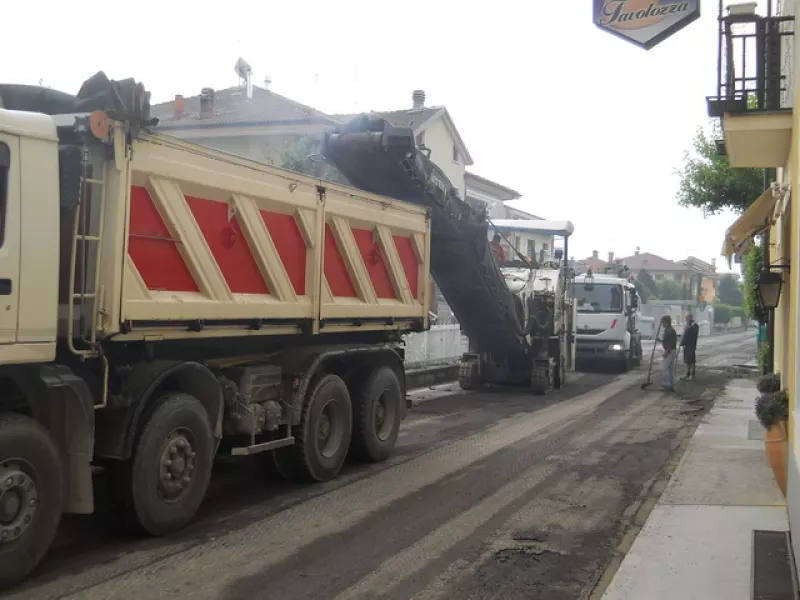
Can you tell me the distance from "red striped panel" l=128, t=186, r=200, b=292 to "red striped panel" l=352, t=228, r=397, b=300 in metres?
2.78

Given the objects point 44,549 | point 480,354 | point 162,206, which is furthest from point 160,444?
point 480,354

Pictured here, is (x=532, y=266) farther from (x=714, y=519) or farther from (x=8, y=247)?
(x=8, y=247)

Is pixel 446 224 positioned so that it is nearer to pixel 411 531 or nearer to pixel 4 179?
pixel 411 531

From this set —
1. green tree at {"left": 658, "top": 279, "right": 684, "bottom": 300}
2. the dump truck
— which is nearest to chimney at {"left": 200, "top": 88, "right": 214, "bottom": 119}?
the dump truck

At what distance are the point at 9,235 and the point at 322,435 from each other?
4.26m

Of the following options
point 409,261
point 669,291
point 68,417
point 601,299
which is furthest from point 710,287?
point 68,417

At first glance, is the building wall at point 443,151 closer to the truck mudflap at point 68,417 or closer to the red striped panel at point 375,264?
the red striped panel at point 375,264

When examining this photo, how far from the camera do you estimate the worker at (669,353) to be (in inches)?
712

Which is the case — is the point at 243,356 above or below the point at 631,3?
below

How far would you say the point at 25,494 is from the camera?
5152 millimetres

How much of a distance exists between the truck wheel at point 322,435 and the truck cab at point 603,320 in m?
14.5

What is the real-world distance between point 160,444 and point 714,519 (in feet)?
15.3

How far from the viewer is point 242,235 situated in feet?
23.9

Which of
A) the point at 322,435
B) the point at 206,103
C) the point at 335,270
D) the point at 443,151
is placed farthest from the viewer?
the point at 443,151
